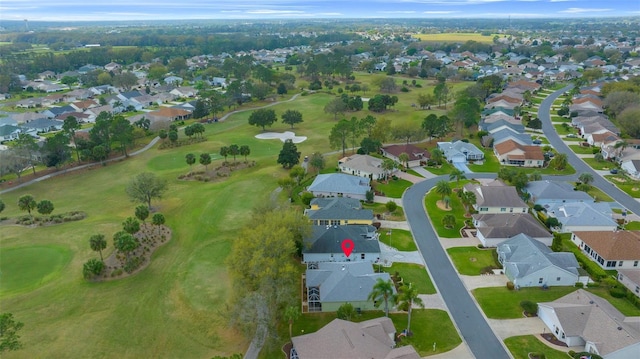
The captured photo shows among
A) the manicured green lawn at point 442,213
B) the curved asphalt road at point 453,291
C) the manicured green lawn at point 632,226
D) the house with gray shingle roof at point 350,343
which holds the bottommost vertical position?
the manicured green lawn at point 632,226

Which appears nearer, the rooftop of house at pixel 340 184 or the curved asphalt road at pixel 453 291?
the curved asphalt road at pixel 453 291

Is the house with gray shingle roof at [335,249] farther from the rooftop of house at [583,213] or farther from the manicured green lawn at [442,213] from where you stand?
the rooftop of house at [583,213]

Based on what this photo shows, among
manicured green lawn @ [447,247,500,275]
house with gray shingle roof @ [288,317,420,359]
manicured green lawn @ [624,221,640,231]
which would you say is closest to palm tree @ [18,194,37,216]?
house with gray shingle roof @ [288,317,420,359]

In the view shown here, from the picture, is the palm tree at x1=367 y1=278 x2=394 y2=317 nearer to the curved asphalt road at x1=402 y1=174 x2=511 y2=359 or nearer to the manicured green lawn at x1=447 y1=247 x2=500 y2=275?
the curved asphalt road at x1=402 y1=174 x2=511 y2=359

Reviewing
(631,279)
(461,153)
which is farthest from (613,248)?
(461,153)

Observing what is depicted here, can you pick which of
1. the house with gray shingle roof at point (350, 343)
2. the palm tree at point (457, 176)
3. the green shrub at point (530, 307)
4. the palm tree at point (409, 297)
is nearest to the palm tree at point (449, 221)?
the palm tree at point (457, 176)

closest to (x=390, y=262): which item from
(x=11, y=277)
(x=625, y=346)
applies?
(x=625, y=346)

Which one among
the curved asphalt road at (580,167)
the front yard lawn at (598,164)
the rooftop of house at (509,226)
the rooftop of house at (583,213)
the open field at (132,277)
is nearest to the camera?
the open field at (132,277)
